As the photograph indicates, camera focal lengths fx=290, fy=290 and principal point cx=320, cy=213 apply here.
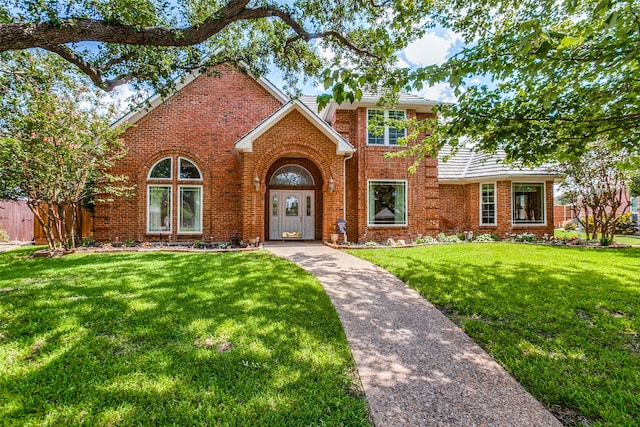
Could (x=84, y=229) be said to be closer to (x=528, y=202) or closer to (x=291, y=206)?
(x=291, y=206)

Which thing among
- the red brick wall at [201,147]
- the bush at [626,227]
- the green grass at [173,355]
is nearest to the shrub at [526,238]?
the bush at [626,227]

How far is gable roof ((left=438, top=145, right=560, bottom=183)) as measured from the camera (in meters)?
13.6

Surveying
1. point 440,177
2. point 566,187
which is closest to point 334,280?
point 440,177

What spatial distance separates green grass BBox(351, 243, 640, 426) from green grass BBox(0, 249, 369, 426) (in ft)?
6.22

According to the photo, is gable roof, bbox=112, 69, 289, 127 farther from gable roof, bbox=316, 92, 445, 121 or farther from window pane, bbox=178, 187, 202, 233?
window pane, bbox=178, 187, 202, 233

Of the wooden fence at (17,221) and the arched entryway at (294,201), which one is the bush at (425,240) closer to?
the arched entryway at (294,201)

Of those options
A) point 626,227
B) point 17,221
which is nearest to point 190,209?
point 17,221

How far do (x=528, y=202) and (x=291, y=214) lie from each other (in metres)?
11.7

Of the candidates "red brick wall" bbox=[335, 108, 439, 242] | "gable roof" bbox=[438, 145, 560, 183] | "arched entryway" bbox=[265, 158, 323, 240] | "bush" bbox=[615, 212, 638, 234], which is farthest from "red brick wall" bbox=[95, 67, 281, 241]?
"bush" bbox=[615, 212, 638, 234]

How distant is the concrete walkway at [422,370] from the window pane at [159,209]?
9638 millimetres

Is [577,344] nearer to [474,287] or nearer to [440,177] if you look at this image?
[474,287]

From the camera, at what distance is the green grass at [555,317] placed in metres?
2.71

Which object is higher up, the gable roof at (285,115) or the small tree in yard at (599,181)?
the gable roof at (285,115)

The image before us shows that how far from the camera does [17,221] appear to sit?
14.5 m
